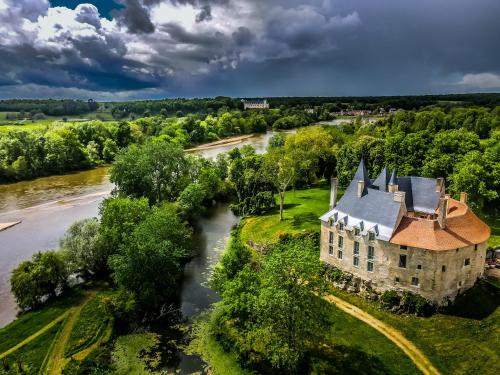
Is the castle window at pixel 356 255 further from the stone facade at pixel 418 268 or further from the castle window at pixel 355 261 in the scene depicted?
the stone facade at pixel 418 268

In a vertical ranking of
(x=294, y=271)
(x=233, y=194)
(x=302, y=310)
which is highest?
(x=294, y=271)

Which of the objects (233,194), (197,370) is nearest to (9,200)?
(233,194)

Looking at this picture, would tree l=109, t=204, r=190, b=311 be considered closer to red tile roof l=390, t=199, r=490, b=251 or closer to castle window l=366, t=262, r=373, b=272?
castle window l=366, t=262, r=373, b=272

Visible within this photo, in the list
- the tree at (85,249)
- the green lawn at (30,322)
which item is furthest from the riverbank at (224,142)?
the green lawn at (30,322)

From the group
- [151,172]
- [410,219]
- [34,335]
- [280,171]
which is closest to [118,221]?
[34,335]

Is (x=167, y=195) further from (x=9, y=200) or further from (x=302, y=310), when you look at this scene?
(x=302, y=310)

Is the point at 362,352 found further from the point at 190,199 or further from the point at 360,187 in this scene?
the point at 190,199

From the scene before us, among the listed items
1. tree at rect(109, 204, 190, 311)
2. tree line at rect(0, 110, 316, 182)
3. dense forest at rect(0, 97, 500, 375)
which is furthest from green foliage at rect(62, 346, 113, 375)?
tree line at rect(0, 110, 316, 182)
